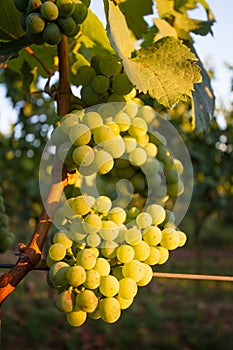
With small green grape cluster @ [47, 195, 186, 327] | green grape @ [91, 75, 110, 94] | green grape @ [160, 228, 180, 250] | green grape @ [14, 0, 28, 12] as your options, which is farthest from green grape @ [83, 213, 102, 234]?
green grape @ [14, 0, 28, 12]

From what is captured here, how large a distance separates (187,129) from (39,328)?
11.0ft

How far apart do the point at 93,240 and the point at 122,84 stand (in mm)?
255

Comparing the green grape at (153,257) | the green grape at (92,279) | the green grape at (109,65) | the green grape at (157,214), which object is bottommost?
the green grape at (153,257)

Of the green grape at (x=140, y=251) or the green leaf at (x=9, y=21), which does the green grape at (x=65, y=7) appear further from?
the green grape at (x=140, y=251)

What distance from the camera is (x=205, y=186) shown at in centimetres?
671

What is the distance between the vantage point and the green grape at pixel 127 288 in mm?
681

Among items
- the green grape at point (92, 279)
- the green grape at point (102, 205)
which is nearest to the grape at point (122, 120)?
the green grape at point (102, 205)

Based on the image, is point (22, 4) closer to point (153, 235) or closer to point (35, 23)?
point (35, 23)

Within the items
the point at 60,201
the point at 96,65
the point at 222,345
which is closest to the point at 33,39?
the point at 96,65

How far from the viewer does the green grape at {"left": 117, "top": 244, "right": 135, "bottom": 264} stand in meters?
0.69

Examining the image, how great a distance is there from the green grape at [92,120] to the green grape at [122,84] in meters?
0.08

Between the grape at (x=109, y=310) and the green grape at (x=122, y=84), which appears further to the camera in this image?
the green grape at (x=122, y=84)

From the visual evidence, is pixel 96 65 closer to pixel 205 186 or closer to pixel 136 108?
pixel 136 108

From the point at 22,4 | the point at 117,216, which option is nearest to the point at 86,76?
the point at 22,4
